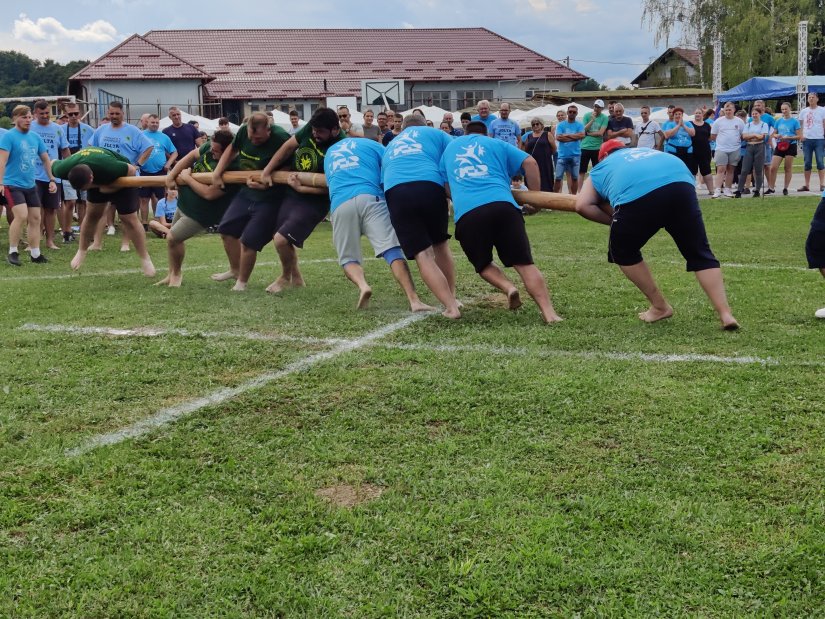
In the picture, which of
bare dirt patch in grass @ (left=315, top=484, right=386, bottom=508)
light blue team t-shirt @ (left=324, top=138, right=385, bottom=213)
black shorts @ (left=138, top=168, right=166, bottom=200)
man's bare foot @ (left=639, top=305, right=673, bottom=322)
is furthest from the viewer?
black shorts @ (left=138, top=168, right=166, bottom=200)

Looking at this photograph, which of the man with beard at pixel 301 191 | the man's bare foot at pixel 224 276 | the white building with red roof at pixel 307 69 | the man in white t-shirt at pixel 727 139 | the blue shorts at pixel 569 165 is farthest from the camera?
the white building with red roof at pixel 307 69

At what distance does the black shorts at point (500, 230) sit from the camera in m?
6.68

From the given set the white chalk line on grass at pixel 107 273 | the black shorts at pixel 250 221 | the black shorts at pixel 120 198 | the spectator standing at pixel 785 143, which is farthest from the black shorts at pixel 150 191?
the spectator standing at pixel 785 143

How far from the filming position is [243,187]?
8883 millimetres

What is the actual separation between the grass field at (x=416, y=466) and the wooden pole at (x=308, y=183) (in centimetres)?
92

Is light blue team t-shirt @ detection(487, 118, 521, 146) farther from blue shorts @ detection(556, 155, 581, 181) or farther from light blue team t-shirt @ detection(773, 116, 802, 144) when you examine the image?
light blue team t-shirt @ detection(773, 116, 802, 144)

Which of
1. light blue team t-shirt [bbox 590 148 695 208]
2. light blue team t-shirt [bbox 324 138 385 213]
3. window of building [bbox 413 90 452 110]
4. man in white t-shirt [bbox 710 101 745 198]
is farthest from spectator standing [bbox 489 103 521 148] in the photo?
window of building [bbox 413 90 452 110]

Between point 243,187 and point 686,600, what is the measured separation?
23.1 feet

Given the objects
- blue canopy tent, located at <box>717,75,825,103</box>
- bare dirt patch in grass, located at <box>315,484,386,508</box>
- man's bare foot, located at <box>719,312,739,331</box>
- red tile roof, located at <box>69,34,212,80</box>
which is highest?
red tile roof, located at <box>69,34,212,80</box>

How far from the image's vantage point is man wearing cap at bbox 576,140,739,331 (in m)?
6.24

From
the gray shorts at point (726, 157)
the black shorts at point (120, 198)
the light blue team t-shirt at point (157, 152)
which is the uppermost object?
the light blue team t-shirt at point (157, 152)

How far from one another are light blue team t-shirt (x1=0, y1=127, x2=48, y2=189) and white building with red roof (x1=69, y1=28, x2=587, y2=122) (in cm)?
3842

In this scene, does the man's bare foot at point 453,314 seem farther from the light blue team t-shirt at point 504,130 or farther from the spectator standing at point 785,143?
the spectator standing at point 785,143

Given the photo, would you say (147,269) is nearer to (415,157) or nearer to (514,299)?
(415,157)
